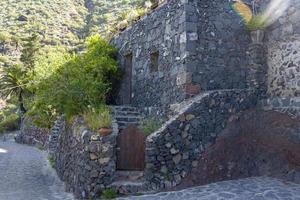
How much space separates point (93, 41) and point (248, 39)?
6.16 m

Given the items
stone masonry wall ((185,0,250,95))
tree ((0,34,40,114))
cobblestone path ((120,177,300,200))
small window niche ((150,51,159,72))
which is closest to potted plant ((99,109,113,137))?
cobblestone path ((120,177,300,200))

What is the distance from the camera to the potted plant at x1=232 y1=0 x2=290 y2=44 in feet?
31.5

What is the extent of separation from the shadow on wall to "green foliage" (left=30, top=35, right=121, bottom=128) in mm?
3652

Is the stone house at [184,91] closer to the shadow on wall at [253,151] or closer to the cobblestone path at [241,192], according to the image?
the shadow on wall at [253,151]

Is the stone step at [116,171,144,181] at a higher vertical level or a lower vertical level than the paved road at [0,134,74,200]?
higher

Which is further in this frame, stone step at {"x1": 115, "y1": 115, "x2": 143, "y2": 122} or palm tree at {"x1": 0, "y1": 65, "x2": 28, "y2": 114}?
palm tree at {"x1": 0, "y1": 65, "x2": 28, "y2": 114}

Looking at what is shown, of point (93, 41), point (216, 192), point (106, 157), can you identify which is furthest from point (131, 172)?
point (93, 41)

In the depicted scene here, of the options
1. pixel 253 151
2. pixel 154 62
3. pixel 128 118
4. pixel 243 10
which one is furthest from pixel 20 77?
pixel 253 151

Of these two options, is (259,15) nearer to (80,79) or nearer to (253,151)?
(253,151)

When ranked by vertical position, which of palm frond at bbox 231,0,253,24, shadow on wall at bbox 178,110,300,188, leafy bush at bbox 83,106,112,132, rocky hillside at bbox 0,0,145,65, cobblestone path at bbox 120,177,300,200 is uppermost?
rocky hillside at bbox 0,0,145,65

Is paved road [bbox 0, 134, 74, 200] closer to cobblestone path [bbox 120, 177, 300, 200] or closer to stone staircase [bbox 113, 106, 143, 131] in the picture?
stone staircase [bbox 113, 106, 143, 131]

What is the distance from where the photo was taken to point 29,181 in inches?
444

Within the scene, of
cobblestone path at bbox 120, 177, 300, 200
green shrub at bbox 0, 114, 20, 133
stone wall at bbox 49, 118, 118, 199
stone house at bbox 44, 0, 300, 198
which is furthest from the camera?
green shrub at bbox 0, 114, 20, 133

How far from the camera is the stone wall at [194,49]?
9523 millimetres
